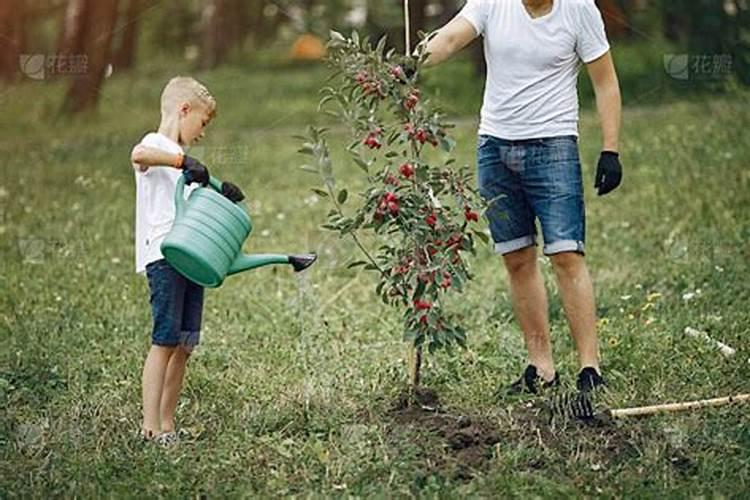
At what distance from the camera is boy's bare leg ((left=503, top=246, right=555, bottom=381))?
5285 millimetres

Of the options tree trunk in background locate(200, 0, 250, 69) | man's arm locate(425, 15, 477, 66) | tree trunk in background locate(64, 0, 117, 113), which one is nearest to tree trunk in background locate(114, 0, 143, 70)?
tree trunk in background locate(200, 0, 250, 69)

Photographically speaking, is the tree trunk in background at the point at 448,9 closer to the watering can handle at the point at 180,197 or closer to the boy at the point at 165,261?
the boy at the point at 165,261

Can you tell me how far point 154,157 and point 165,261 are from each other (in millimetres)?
356

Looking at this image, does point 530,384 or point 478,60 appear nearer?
point 530,384

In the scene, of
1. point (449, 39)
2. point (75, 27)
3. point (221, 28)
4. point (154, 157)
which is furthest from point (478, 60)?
point (154, 157)

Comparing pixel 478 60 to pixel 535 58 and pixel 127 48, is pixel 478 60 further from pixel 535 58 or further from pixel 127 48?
pixel 535 58

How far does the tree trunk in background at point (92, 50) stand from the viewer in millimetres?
14531

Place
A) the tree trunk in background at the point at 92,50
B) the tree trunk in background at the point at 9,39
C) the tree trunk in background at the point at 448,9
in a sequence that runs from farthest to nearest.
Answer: the tree trunk in background at the point at 9,39, the tree trunk in background at the point at 92,50, the tree trunk in background at the point at 448,9

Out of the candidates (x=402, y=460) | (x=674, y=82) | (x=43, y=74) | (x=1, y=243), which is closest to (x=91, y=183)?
(x=43, y=74)

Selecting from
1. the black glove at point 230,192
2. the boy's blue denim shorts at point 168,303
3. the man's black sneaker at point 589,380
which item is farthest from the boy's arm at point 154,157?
the man's black sneaker at point 589,380

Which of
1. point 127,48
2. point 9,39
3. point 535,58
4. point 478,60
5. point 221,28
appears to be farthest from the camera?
point 127,48

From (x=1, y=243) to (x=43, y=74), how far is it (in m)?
2.36

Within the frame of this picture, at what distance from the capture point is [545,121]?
5.04 metres

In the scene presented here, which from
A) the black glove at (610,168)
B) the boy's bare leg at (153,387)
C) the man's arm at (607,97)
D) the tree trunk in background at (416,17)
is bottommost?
the boy's bare leg at (153,387)
